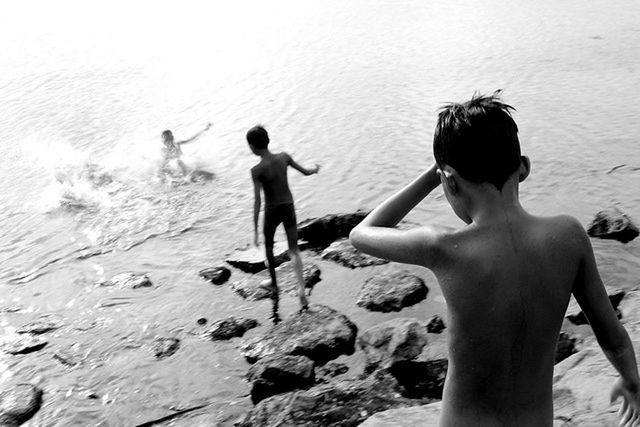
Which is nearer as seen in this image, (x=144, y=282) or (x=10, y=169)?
(x=144, y=282)

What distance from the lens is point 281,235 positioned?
8.95 metres

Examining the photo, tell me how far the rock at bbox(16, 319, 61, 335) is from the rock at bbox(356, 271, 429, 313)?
333cm

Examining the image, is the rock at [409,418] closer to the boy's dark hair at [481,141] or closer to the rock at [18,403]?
the boy's dark hair at [481,141]

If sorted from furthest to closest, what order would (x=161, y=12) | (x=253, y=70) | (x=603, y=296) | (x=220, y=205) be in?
(x=161, y=12) → (x=253, y=70) → (x=220, y=205) → (x=603, y=296)

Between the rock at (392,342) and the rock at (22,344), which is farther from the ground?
the rock at (22,344)

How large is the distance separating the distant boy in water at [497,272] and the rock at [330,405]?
2940 millimetres

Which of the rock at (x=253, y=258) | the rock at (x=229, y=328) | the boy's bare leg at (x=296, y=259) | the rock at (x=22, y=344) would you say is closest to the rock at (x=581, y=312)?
the boy's bare leg at (x=296, y=259)

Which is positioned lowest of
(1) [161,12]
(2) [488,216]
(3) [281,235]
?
(3) [281,235]

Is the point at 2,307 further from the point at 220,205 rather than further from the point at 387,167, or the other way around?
the point at 387,167

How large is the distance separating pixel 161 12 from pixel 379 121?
1737 cm

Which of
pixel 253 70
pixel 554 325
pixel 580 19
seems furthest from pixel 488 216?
pixel 580 19

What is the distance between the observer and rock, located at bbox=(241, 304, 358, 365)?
239 inches

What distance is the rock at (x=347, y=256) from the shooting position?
25.7ft

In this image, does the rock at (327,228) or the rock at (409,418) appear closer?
the rock at (409,418)
